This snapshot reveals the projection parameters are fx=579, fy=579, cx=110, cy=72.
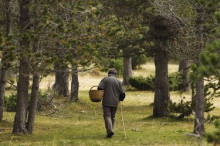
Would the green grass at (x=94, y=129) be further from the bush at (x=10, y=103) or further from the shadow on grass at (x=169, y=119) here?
the bush at (x=10, y=103)

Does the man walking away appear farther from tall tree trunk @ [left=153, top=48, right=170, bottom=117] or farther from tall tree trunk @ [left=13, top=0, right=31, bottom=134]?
tall tree trunk @ [left=153, top=48, right=170, bottom=117]

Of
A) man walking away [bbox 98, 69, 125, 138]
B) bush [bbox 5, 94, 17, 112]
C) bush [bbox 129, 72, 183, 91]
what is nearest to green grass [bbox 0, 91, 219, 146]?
man walking away [bbox 98, 69, 125, 138]

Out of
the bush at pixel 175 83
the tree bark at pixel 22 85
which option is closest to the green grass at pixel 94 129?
the tree bark at pixel 22 85

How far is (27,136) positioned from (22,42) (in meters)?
3.15

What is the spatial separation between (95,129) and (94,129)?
1.2 inches

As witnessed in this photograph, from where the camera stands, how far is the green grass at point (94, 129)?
14.5 metres

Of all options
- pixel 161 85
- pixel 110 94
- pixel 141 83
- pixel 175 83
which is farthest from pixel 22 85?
pixel 175 83

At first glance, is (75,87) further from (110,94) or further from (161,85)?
(110,94)

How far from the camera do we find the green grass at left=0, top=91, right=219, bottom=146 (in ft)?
47.6

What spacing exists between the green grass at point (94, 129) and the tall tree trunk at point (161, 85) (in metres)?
0.60

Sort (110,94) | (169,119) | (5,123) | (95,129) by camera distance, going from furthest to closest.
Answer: (169,119), (5,123), (95,129), (110,94)

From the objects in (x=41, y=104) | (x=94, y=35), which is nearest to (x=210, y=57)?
(x=94, y=35)

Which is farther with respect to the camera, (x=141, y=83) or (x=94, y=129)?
(x=141, y=83)

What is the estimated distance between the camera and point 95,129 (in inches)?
704
